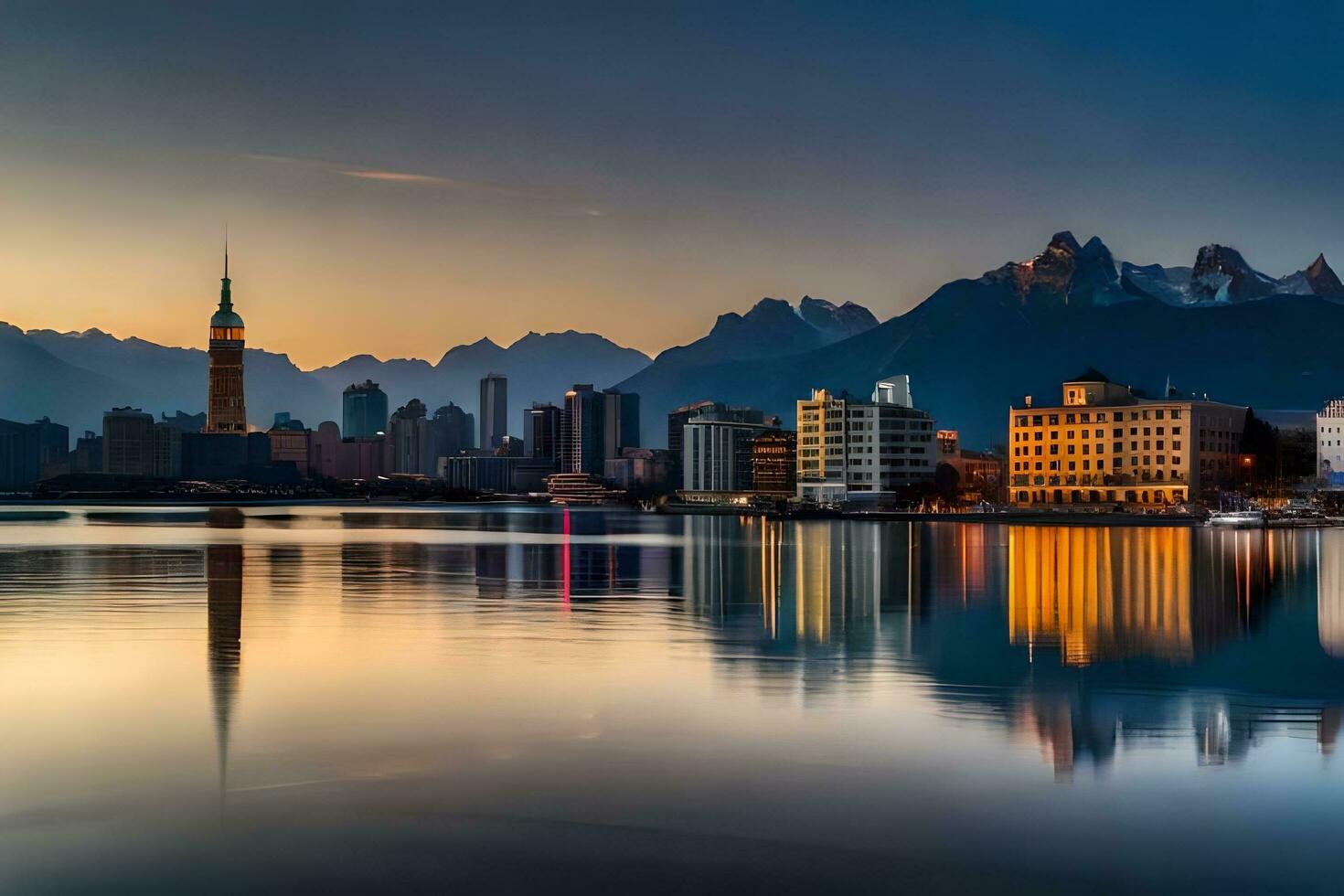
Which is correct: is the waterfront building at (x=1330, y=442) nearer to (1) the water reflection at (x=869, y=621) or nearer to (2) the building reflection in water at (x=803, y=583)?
(2) the building reflection in water at (x=803, y=583)

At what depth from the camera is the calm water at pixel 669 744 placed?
482 inches

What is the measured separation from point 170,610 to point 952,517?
127 meters

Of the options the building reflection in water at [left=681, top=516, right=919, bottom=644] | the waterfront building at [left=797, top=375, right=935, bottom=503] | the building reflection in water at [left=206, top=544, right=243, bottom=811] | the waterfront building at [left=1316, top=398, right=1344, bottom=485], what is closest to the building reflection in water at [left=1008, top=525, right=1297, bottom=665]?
the building reflection in water at [left=681, top=516, right=919, bottom=644]

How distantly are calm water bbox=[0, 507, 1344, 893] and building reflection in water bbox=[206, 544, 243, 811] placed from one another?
15cm

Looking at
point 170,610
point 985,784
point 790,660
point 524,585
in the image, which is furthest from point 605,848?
point 524,585

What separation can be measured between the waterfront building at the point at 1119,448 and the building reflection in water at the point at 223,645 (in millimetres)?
127415

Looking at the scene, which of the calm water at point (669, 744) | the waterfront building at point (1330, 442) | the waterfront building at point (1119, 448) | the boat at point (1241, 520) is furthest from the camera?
the waterfront building at point (1330, 442)

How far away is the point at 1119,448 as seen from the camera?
537ft

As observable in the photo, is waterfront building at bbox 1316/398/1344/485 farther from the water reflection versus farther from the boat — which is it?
the water reflection

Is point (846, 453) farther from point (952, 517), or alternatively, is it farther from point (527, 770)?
point (527, 770)

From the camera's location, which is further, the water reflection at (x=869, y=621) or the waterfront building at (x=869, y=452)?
the waterfront building at (x=869, y=452)

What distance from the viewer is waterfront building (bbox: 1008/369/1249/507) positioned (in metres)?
158

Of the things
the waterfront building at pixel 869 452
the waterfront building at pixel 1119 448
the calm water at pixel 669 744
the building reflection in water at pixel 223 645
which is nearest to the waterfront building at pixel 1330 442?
the waterfront building at pixel 1119 448

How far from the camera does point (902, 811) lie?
14.1m
